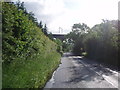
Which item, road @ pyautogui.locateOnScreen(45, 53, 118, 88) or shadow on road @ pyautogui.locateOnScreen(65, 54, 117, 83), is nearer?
road @ pyautogui.locateOnScreen(45, 53, 118, 88)

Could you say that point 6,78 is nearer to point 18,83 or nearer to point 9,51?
point 18,83

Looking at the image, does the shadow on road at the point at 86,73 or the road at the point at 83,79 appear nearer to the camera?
the road at the point at 83,79

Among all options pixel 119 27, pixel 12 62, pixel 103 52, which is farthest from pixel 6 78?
pixel 103 52

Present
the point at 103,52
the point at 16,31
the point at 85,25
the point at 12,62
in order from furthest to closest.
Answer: the point at 85,25 < the point at 103,52 < the point at 16,31 < the point at 12,62

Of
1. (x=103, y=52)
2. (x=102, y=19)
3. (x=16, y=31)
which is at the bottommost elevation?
(x=103, y=52)

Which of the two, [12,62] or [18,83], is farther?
[12,62]

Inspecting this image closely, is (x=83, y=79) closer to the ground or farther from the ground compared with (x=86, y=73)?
farther from the ground

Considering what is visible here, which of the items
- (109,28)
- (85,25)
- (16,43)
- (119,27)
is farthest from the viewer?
(85,25)

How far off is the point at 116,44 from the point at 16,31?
19.5 metres

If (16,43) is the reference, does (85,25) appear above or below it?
above

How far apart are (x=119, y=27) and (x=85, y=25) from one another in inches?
2776

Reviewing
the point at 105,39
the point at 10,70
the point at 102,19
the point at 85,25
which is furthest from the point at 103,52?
the point at 85,25

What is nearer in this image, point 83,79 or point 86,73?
point 83,79

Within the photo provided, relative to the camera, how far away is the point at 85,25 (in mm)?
97750
